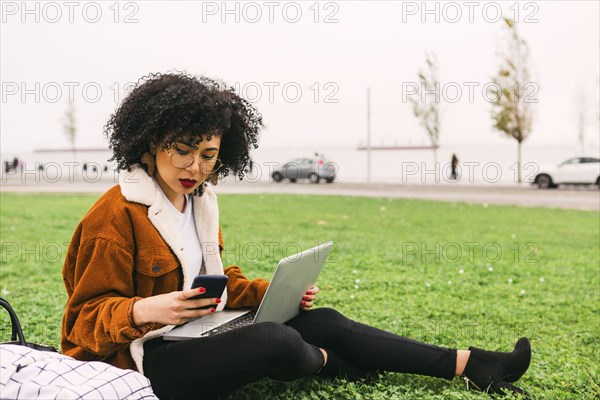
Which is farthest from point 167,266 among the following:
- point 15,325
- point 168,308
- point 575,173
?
point 575,173

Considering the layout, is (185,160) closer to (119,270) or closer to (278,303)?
(119,270)

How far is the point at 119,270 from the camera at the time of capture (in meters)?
2.47

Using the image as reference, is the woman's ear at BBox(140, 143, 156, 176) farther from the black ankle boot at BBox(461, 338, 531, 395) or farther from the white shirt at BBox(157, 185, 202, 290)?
the black ankle boot at BBox(461, 338, 531, 395)

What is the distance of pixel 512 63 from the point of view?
27.3m

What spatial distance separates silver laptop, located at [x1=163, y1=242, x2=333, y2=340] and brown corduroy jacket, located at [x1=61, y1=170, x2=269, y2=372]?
0.13 m

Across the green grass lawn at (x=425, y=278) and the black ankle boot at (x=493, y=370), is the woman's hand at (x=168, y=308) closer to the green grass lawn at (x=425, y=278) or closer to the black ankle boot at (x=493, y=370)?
the green grass lawn at (x=425, y=278)

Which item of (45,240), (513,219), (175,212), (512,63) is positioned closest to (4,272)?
(45,240)

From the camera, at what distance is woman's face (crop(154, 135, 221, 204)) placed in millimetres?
2678

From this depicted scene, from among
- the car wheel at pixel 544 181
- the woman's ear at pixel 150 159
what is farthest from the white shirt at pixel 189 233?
the car wheel at pixel 544 181

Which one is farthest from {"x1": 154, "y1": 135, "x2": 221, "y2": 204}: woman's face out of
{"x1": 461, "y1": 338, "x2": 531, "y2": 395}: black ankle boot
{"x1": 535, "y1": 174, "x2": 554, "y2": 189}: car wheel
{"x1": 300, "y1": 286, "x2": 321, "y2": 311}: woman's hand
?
{"x1": 535, "y1": 174, "x2": 554, "y2": 189}: car wheel

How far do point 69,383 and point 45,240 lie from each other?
22.9 feet

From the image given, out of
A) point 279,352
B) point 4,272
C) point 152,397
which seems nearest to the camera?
point 152,397

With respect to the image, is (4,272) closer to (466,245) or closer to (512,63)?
(466,245)

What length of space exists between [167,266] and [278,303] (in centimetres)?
49
